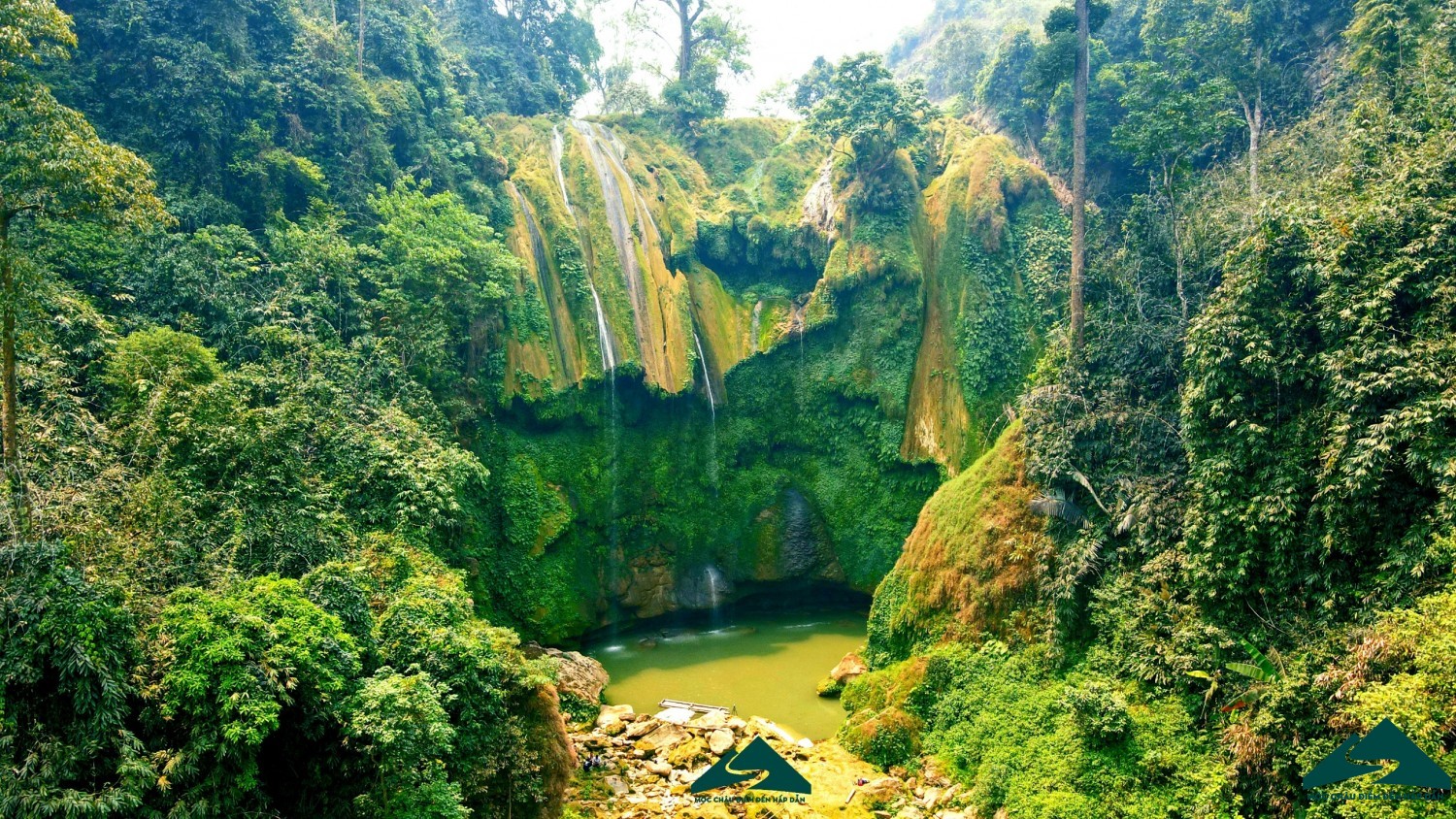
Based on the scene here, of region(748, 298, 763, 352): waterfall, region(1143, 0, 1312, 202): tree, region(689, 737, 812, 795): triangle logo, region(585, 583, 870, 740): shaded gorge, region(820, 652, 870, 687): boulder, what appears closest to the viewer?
region(689, 737, 812, 795): triangle logo

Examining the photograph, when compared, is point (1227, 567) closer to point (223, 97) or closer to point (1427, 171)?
point (1427, 171)

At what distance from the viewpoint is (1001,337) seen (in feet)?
74.5

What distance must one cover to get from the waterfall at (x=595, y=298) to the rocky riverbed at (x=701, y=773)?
10242 mm

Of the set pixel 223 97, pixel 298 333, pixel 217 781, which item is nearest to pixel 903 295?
pixel 298 333

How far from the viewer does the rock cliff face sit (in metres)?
22.0

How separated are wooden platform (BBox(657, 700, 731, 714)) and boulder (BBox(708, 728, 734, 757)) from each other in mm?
1511

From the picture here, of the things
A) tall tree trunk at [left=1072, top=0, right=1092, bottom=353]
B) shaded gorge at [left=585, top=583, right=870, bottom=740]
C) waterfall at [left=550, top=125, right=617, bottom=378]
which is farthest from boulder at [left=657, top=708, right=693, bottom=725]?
tall tree trunk at [left=1072, top=0, right=1092, bottom=353]

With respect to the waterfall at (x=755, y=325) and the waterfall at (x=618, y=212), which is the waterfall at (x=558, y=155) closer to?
the waterfall at (x=618, y=212)

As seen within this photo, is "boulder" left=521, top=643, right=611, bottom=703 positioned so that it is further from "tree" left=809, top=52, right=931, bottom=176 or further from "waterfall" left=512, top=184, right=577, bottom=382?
"tree" left=809, top=52, right=931, bottom=176

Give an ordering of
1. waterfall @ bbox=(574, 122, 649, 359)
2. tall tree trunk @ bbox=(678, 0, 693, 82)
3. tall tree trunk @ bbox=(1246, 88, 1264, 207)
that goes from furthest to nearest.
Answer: tall tree trunk @ bbox=(678, 0, 693, 82), waterfall @ bbox=(574, 122, 649, 359), tall tree trunk @ bbox=(1246, 88, 1264, 207)

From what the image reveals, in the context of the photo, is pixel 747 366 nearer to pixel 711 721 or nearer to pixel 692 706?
pixel 692 706

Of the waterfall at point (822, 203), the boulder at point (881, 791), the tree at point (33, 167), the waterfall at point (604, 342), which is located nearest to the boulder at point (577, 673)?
the boulder at point (881, 791)

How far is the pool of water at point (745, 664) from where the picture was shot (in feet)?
57.3

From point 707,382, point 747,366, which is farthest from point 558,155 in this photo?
point 747,366
